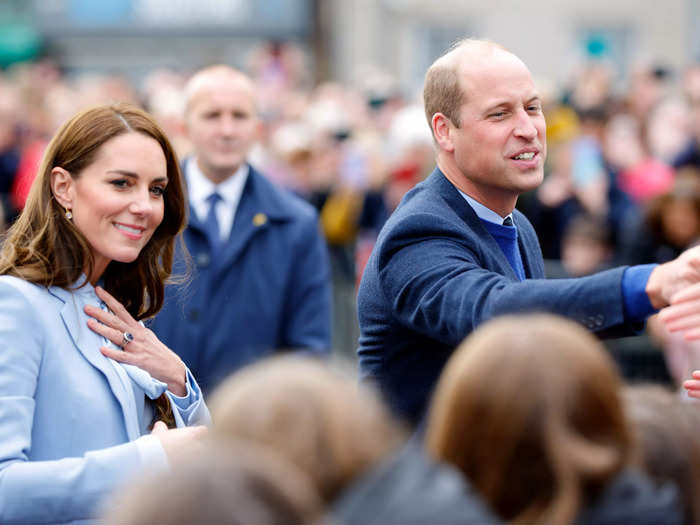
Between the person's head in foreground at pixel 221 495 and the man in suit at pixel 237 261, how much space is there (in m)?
3.83

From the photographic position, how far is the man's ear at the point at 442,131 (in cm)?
415

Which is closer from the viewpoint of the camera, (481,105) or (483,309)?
(483,309)

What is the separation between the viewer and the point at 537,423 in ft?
7.54

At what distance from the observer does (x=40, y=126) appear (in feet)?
42.9

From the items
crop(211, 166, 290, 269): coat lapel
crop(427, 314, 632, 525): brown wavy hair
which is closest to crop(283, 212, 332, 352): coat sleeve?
crop(211, 166, 290, 269): coat lapel

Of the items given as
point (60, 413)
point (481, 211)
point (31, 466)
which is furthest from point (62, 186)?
point (481, 211)

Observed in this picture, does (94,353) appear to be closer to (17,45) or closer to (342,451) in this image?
(342,451)

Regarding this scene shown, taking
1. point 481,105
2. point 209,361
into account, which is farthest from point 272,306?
point 481,105

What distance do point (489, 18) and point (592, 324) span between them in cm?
2162

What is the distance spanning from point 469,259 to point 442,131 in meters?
0.63

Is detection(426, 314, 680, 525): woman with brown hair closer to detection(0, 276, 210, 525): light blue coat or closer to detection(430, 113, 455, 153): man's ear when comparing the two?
detection(0, 276, 210, 525): light blue coat

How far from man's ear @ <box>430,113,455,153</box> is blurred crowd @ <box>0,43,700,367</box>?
459 cm

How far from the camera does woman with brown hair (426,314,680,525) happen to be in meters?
2.29

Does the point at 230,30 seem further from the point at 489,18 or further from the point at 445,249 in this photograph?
the point at 445,249
